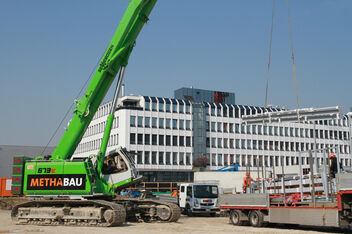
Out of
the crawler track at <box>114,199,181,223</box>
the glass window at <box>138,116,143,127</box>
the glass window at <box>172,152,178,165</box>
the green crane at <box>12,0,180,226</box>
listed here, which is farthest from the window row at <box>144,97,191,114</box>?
the green crane at <box>12,0,180,226</box>

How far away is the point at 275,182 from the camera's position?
20578 millimetres

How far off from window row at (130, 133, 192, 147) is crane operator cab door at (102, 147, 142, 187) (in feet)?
188

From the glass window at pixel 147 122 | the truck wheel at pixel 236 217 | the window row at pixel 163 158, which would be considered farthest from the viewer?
the glass window at pixel 147 122

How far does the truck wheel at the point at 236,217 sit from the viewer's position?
2058 cm

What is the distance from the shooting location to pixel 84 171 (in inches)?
775

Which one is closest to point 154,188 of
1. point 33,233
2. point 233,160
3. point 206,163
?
point 206,163

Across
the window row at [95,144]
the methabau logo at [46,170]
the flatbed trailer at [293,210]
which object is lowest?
the flatbed trailer at [293,210]

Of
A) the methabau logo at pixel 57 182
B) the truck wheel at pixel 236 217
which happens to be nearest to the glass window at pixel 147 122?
the truck wheel at pixel 236 217

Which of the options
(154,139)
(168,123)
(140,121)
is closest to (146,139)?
(154,139)

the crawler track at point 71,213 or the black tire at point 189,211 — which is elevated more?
the crawler track at point 71,213

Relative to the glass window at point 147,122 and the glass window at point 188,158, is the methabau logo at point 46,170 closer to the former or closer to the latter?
the glass window at point 147,122

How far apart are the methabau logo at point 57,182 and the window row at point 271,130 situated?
70014 millimetres

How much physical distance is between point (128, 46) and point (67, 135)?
5.31 meters

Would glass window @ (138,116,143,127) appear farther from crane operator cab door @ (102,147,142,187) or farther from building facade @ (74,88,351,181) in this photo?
crane operator cab door @ (102,147,142,187)
